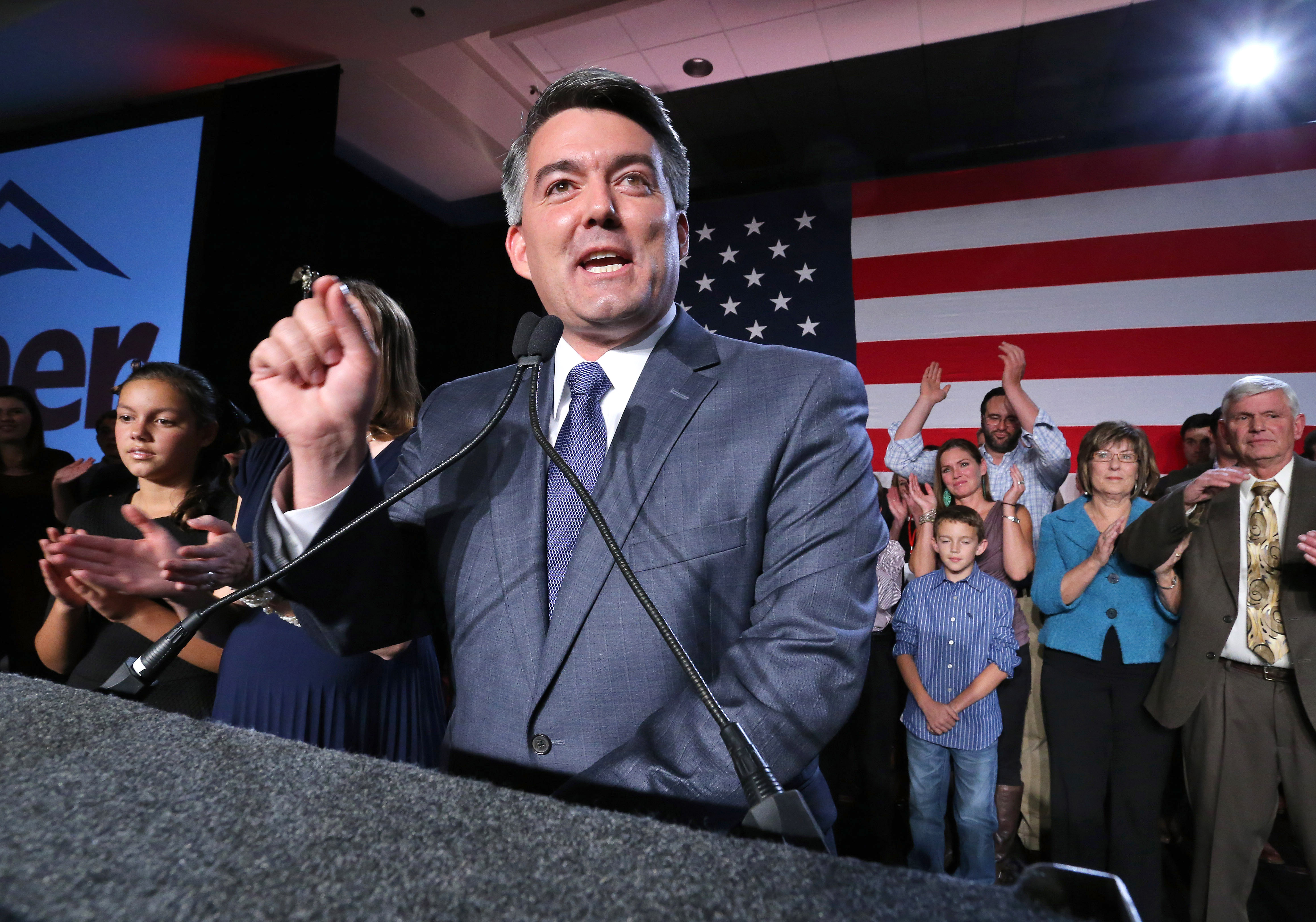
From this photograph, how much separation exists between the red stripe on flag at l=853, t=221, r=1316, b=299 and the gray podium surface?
4737 millimetres

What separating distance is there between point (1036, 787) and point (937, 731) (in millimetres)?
737

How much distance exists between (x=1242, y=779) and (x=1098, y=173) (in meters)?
3.50

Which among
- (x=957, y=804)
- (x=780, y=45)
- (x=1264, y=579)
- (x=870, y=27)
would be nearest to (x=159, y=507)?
(x=957, y=804)

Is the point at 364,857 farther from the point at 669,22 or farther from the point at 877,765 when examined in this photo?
the point at 669,22

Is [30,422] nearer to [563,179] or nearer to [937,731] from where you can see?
[563,179]

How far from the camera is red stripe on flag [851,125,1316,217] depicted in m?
4.03

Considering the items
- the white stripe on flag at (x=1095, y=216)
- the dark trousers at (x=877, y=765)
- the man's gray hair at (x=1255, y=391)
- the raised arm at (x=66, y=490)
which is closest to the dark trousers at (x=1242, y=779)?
the man's gray hair at (x=1255, y=391)

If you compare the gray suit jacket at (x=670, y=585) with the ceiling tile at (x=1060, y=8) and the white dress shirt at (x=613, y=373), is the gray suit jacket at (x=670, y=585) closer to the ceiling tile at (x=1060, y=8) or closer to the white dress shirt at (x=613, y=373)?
Result: the white dress shirt at (x=613, y=373)

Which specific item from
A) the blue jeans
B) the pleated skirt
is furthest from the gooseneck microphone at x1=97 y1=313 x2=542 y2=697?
the blue jeans

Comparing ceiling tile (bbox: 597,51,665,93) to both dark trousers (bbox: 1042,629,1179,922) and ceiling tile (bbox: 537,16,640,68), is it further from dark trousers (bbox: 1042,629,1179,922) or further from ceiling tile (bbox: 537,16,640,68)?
dark trousers (bbox: 1042,629,1179,922)

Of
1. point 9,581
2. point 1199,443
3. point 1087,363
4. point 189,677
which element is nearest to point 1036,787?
point 1199,443

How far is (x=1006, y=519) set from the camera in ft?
9.15

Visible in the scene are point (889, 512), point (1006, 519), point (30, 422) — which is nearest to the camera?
point (1006, 519)

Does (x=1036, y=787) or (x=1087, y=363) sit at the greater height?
(x=1087, y=363)
